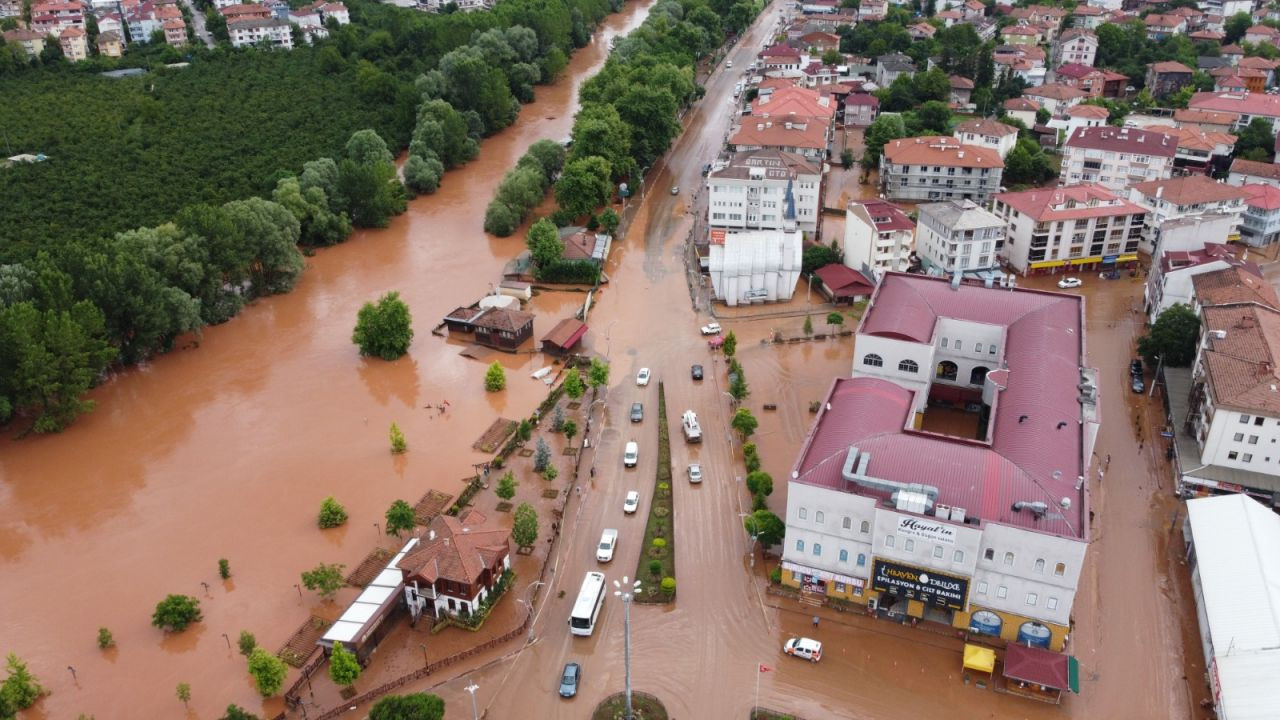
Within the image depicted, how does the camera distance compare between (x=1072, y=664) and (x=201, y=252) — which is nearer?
(x=1072, y=664)

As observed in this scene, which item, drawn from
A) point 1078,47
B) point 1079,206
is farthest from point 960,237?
point 1078,47

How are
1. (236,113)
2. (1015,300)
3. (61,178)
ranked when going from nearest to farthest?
1. (1015,300)
2. (61,178)
3. (236,113)

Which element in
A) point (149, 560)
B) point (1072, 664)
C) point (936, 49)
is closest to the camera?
point (1072, 664)

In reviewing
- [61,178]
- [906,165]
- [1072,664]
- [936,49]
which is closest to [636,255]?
[906,165]

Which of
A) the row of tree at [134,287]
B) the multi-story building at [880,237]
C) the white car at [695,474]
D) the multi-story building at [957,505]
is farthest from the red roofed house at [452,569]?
the multi-story building at [880,237]

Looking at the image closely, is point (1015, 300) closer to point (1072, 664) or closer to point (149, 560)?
point (1072, 664)

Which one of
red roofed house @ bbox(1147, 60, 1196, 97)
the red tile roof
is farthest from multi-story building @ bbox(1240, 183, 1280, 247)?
red roofed house @ bbox(1147, 60, 1196, 97)

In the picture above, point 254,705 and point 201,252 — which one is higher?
point 201,252

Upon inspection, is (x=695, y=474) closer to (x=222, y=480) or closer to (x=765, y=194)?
(x=222, y=480)
